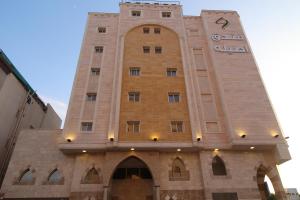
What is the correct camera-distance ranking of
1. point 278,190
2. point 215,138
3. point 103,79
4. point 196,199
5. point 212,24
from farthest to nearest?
point 212,24, point 103,79, point 215,138, point 278,190, point 196,199

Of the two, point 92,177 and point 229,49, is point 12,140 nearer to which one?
point 92,177

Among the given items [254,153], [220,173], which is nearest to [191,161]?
[220,173]

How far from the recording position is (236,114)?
75.4 ft

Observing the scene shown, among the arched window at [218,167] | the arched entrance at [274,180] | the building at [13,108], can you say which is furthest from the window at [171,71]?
the building at [13,108]

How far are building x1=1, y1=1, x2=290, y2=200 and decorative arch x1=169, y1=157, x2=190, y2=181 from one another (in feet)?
0.30

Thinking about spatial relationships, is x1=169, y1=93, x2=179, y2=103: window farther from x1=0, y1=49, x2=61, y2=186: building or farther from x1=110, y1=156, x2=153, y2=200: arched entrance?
x1=0, y1=49, x2=61, y2=186: building

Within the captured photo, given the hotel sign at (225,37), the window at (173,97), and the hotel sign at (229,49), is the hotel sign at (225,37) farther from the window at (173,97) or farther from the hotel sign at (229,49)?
the window at (173,97)

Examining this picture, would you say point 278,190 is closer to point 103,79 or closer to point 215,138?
point 215,138

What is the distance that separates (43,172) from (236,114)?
19.8 metres

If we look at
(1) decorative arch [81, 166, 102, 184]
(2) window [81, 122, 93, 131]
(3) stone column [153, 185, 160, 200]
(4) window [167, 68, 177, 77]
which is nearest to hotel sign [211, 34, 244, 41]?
(4) window [167, 68, 177, 77]

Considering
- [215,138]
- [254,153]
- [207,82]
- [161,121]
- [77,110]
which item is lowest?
[254,153]

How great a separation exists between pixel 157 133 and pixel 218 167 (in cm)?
672

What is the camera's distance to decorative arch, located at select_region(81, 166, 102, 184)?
20.2m

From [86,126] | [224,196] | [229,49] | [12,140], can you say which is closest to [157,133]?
[86,126]
